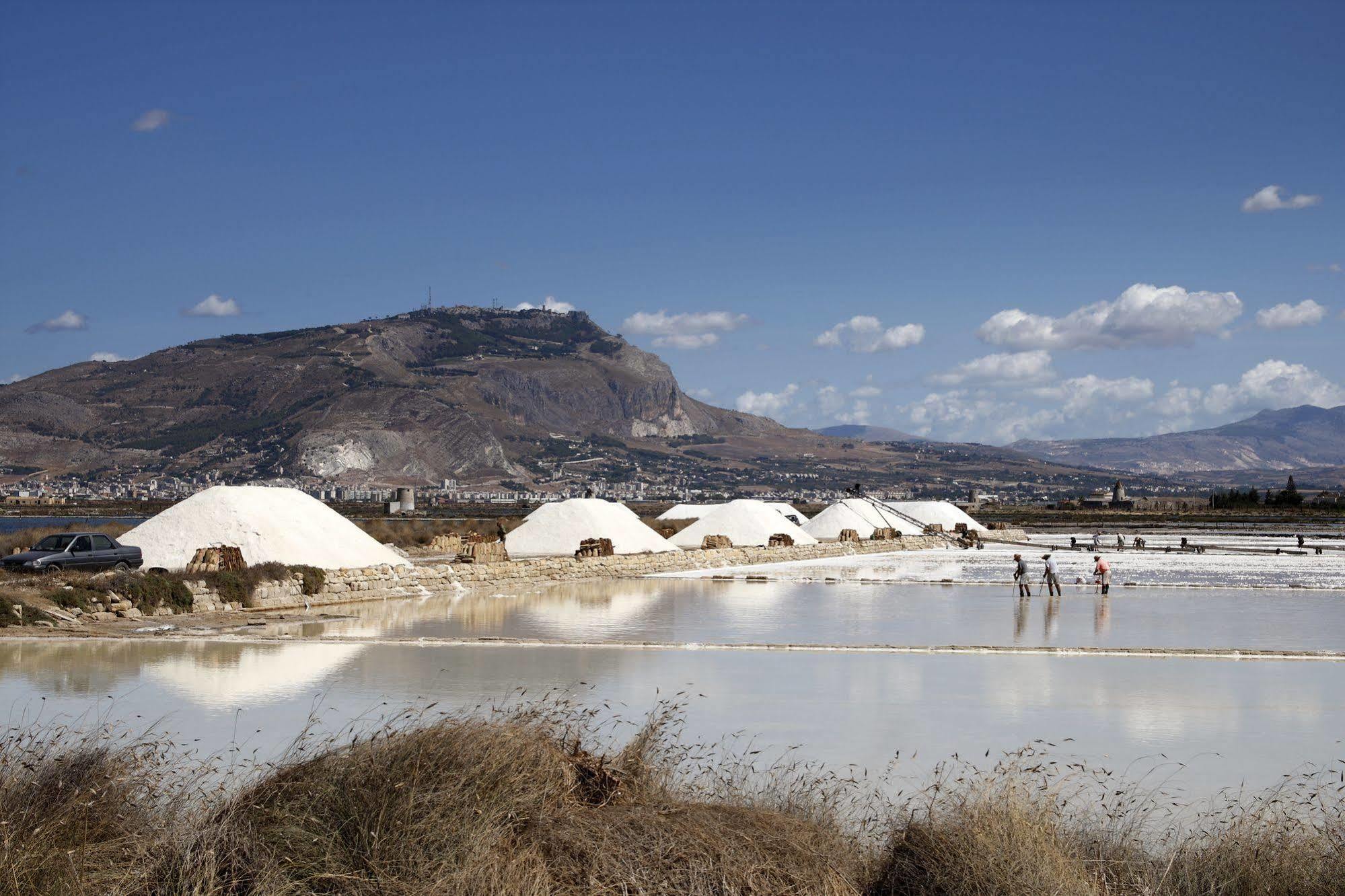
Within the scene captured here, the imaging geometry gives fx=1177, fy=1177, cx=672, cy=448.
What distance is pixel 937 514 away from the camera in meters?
54.5

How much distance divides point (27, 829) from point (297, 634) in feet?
31.6

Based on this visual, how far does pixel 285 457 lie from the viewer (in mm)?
140500

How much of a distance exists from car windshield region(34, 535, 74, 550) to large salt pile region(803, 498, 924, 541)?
30.3 metres

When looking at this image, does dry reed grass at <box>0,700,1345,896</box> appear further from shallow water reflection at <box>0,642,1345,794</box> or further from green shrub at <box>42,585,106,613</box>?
green shrub at <box>42,585,106,613</box>

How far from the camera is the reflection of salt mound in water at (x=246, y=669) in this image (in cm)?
870

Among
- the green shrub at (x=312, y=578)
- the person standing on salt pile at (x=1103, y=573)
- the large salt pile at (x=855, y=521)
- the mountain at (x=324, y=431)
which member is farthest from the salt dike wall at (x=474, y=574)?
the mountain at (x=324, y=431)

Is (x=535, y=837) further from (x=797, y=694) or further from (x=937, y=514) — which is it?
(x=937, y=514)

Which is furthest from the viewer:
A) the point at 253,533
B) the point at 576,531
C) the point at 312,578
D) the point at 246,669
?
the point at 576,531

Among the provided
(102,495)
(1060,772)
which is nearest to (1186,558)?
(1060,772)

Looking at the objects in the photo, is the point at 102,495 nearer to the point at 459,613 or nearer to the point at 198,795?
the point at 459,613

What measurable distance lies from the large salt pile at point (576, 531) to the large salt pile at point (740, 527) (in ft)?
13.6

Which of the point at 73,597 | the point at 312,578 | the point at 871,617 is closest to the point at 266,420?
the point at 312,578

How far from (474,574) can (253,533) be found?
4217mm

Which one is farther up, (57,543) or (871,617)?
(57,543)
